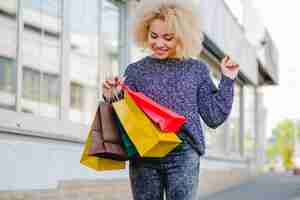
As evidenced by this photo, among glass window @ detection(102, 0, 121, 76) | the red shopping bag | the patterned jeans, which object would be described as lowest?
the patterned jeans

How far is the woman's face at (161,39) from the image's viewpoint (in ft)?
9.37

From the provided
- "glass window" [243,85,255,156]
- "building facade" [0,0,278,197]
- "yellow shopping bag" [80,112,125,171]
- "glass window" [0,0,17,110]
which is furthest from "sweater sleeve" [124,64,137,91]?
"glass window" [243,85,255,156]

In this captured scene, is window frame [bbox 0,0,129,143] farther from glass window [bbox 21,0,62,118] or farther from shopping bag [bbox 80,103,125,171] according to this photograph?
shopping bag [bbox 80,103,125,171]

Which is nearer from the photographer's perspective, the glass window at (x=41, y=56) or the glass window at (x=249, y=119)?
the glass window at (x=41, y=56)

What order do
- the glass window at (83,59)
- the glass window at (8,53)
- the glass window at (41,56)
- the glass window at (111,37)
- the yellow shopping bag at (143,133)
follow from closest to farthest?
the yellow shopping bag at (143,133)
the glass window at (8,53)
the glass window at (41,56)
the glass window at (83,59)
the glass window at (111,37)

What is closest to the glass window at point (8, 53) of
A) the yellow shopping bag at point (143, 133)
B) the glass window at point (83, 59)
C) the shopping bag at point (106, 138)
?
the glass window at point (83, 59)

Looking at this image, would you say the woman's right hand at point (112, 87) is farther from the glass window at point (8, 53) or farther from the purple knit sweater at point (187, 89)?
the glass window at point (8, 53)

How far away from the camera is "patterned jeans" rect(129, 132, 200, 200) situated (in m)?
2.79

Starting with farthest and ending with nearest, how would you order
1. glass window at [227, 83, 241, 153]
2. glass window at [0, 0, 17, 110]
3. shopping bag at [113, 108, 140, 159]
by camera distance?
1. glass window at [227, 83, 241, 153]
2. glass window at [0, 0, 17, 110]
3. shopping bag at [113, 108, 140, 159]

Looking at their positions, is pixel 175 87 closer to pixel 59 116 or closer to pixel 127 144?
pixel 127 144

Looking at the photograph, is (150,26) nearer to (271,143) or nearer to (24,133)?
(24,133)

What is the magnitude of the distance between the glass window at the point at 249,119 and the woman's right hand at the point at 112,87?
16065 millimetres

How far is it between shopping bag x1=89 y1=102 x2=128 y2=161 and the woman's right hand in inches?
1.8

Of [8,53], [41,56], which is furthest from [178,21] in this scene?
[41,56]
